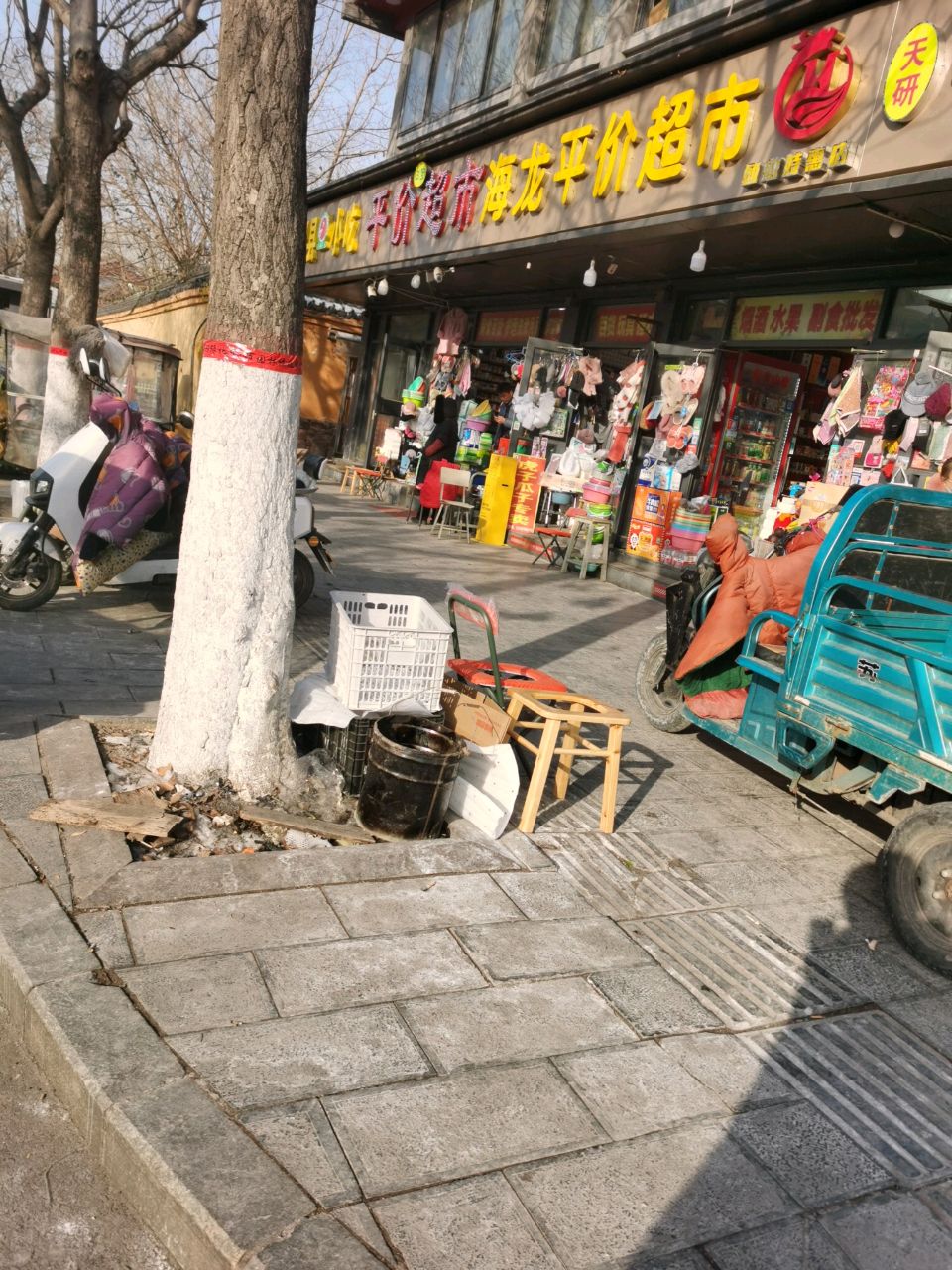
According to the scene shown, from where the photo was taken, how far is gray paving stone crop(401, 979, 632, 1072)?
9.85 ft

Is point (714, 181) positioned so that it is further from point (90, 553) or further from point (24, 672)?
point (24, 672)

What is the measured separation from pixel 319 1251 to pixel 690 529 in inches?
371

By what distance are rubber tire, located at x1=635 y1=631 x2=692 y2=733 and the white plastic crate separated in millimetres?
2030

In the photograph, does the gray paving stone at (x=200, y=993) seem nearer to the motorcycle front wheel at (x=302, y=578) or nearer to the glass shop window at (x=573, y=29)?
the motorcycle front wheel at (x=302, y=578)

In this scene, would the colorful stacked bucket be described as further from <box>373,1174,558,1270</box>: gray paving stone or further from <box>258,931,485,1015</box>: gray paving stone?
<box>373,1174,558,1270</box>: gray paving stone

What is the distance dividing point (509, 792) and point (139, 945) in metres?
1.87

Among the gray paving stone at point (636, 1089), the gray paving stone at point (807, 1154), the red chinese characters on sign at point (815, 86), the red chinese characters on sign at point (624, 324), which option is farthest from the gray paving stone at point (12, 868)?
the red chinese characters on sign at point (624, 324)

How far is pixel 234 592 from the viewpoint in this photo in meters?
4.20

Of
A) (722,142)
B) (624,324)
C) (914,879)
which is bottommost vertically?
(914,879)

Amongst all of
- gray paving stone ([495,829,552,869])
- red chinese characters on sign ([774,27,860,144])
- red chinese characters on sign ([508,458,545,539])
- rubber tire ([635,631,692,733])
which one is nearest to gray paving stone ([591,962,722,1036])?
gray paving stone ([495,829,552,869])

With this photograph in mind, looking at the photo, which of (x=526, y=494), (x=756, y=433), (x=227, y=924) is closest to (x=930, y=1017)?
(x=227, y=924)

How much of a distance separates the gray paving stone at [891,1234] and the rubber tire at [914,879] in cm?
146

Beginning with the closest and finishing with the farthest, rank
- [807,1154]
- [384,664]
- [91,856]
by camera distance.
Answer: [807,1154], [91,856], [384,664]

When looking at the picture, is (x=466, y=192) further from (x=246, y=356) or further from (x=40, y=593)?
(x=246, y=356)
